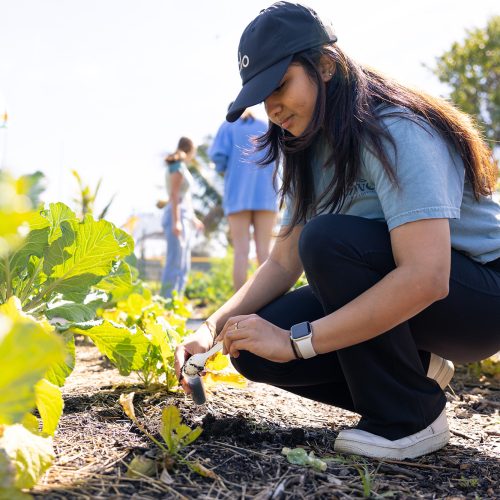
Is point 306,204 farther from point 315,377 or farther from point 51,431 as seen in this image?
point 51,431

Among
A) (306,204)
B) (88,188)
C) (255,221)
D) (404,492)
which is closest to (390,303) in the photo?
(404,492)

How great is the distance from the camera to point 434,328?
75.5 inches

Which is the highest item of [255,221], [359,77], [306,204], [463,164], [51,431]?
[359,77]

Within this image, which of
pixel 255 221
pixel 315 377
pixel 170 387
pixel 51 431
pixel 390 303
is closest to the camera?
pixel 51 431

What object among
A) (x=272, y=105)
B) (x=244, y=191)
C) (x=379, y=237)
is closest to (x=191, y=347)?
(x=379, y=237)

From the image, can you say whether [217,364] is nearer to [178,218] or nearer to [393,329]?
[393,329]

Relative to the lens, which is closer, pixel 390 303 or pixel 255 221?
pixel 390 303

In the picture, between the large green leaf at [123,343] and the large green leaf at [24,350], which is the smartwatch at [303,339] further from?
the large green leaf at [24,350]

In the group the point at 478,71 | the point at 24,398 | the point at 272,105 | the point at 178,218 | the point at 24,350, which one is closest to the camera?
the point at 24,350

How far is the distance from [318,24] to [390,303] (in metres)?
0.79

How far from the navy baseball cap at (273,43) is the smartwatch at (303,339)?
611 millimetres

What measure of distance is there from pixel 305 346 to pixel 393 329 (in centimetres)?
25

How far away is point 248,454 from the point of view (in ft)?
5.62

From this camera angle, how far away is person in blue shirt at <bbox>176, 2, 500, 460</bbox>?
65.8 inches
